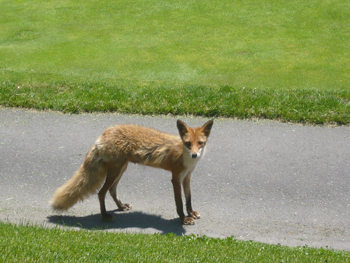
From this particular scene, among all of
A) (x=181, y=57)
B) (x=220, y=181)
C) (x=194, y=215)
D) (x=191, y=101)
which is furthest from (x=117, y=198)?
(x=181, y=57)

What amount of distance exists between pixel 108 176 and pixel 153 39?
6654 mm

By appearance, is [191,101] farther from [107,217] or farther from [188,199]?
[107,217]

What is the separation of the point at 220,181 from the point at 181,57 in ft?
16.4

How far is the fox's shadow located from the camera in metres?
5.97

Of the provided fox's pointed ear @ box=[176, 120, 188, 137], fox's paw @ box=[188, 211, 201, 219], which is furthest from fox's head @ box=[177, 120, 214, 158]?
fox's paw @ box=[188, 211, 201, 219]

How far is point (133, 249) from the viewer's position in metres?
4.71

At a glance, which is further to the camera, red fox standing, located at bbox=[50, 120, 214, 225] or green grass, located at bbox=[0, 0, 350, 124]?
green grass, located at bbox=[0, 0, 350, 124]

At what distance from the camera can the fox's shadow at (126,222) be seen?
5973mm

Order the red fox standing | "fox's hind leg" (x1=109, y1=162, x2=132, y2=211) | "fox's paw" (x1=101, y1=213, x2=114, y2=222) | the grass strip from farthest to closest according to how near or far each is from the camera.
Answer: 1. the grass strip
2. "fox's hind leg" (x1=109, y1=162, x2=132, y2=211)
3. "fox's paw" (x1=101, y1=213, x2=114, y2=222)
4. the red fox standing

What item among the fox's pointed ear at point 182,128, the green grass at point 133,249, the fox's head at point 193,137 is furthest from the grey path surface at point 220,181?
the fox's pointed ear at point 182,128

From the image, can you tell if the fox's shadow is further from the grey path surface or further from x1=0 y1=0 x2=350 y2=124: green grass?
x1=0 y1=0 x2=350 y2=124: green grass

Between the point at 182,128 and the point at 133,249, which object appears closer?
the point at 133,249

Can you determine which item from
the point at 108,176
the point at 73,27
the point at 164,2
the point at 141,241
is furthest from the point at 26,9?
the point at 141,241

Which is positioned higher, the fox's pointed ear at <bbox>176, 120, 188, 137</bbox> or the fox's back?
the fox's pointed ear at <bbox>176, 120, 188, 137</bbox>
